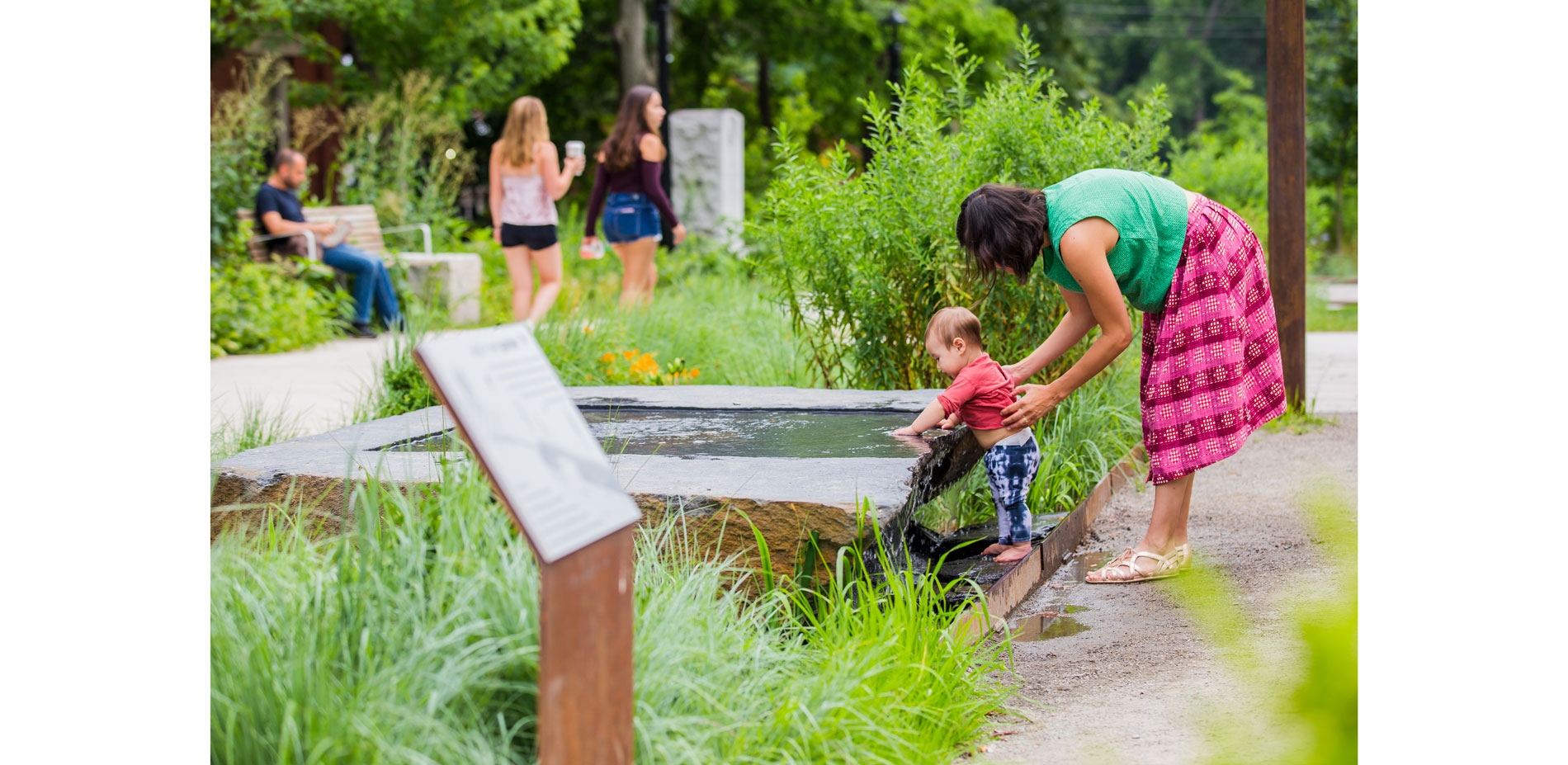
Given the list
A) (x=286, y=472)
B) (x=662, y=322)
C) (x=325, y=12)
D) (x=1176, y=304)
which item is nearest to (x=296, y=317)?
(x=662, y=322)

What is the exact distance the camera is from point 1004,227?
324cm

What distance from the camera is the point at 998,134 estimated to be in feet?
16.0

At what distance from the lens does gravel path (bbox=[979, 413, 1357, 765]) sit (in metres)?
2.52

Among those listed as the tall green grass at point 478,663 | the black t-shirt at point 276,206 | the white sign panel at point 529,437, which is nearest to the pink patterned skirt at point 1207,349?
the tall green grass at point 478,663

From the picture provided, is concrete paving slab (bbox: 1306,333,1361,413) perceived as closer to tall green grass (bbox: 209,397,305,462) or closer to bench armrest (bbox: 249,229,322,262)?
tall green grass (bbox: 209,397,305,462)

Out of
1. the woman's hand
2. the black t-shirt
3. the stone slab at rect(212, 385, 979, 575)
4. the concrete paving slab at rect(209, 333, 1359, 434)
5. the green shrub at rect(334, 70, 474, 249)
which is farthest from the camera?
the green shrub at rect(334, 70, 474, 249)

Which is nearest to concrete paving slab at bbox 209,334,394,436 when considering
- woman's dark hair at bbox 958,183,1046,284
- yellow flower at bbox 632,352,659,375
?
yellow flower at bbox 632,352,659,375

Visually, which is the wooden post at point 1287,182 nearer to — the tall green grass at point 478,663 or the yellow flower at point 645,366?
the yellow flower at point 645,366

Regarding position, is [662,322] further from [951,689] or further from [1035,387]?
[951,689]

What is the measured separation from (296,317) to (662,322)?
333 cm

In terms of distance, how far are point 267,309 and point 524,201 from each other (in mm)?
2081

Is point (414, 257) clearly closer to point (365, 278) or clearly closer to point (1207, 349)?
point (365, 278)

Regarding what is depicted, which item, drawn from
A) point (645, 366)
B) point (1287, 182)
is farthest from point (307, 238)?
point (1287, 182)

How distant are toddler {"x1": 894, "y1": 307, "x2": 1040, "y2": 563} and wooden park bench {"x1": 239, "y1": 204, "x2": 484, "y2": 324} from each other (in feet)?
20.0
